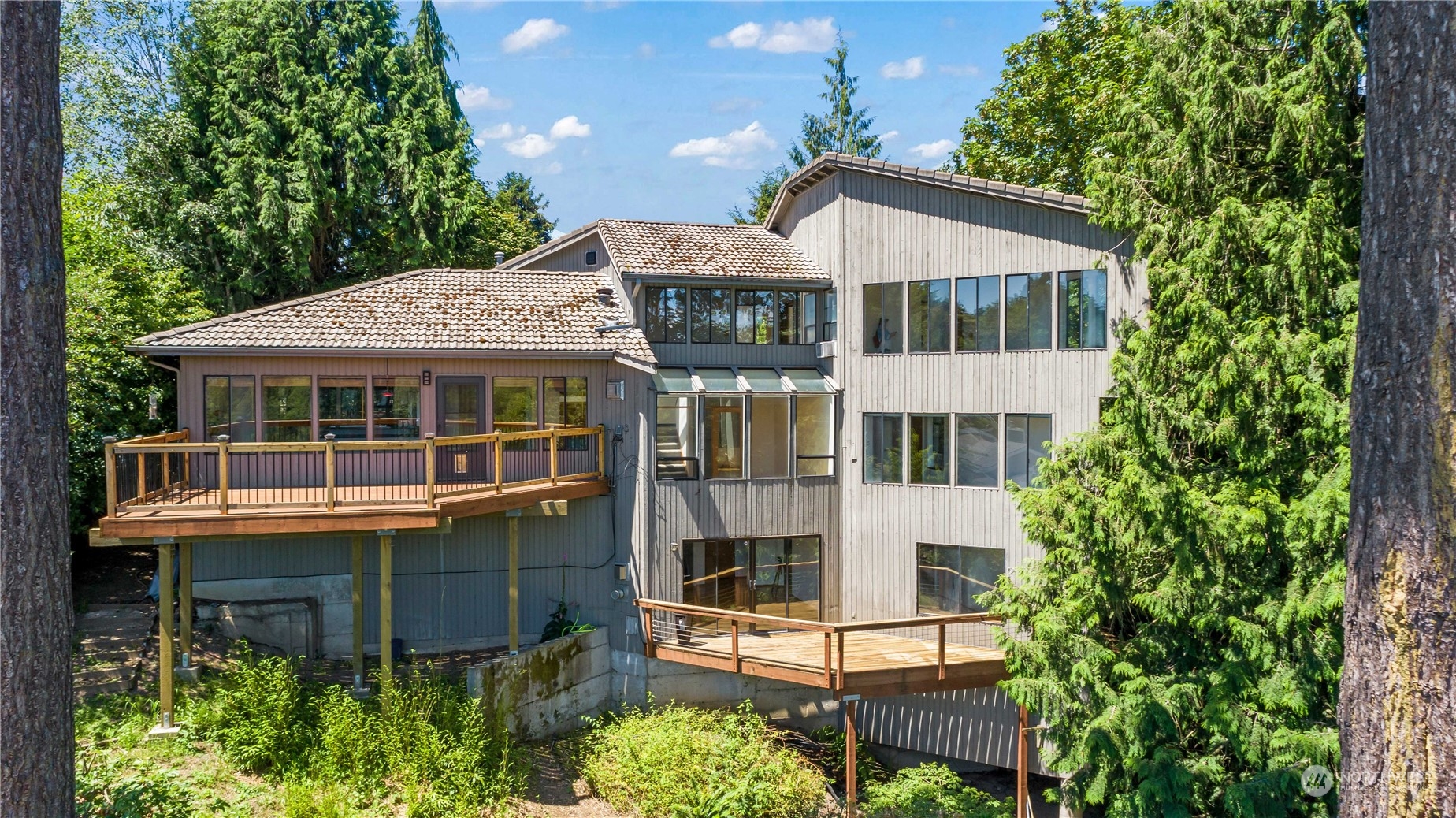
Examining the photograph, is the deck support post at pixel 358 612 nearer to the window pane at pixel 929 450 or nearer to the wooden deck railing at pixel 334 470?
the wooden deck railing at pixel 334 470

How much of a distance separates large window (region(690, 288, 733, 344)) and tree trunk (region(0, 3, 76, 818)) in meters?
11.3

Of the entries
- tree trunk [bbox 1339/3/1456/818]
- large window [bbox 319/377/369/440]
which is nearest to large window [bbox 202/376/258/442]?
large window [bbox 319/377/369/440]

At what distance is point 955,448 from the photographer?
1470cm

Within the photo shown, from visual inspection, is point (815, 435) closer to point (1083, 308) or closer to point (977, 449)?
point (977, 449)

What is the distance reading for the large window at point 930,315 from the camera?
586 inches

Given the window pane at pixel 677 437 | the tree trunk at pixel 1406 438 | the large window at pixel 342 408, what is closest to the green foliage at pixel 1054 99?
the window pane at pixel 677 437

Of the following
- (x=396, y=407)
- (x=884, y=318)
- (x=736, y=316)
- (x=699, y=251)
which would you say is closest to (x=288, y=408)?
(x=396, y=407)

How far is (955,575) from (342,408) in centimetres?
1045

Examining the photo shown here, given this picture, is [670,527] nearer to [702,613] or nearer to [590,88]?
[702,613]

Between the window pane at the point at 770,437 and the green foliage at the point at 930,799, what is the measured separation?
17.7 feet

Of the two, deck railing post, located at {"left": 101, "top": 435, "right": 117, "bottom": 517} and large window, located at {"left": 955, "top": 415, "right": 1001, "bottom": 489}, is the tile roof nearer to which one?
deck railing post, located at {"left": 101, "top": 435, "right": 117, "bottom": 517}

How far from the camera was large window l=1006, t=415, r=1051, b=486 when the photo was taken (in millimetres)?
13797

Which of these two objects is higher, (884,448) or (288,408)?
(288,408)

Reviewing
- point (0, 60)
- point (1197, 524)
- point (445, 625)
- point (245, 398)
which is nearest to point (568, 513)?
point (445, 625)
